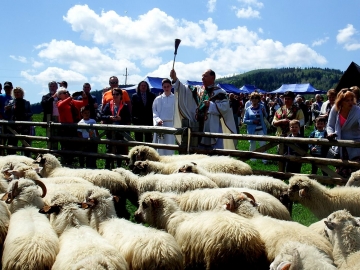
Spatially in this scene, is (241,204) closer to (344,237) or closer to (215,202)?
(215,202)

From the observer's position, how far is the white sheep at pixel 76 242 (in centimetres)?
351

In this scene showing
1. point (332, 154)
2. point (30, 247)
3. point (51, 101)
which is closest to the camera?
point (30, 247)

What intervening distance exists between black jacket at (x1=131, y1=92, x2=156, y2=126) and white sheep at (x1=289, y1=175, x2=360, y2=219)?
571 centimetres

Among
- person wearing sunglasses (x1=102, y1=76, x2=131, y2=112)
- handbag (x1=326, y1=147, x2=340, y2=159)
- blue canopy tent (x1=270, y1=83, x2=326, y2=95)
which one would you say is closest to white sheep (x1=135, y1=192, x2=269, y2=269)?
handbag (x1=326, y1=147, x2=340, y2=159)

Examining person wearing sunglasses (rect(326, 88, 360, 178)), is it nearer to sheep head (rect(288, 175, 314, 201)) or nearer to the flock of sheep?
the flock of sheep

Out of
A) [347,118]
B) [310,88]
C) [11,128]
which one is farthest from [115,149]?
[310,88]

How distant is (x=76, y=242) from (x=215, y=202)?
6.32ft

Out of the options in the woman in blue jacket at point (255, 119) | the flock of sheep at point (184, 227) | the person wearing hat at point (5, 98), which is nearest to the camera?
the flock of sheep at point (184, 227)

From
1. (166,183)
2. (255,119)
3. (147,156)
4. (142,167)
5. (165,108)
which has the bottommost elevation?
(166,183)

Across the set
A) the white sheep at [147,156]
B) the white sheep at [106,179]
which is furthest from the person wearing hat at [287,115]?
the white sheep at [106,179]

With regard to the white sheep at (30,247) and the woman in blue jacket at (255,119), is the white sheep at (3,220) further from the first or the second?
the woman in blue jacket at (255,119)

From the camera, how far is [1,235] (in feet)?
15.1

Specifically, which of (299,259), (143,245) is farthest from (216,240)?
(299,259)

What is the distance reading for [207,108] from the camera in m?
9.14
